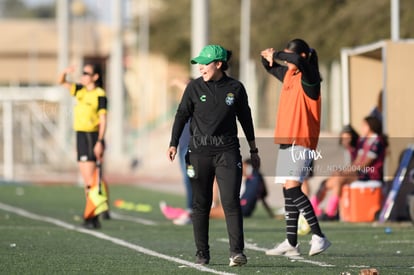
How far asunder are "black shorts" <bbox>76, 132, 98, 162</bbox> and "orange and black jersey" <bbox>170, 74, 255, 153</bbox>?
6.11 m

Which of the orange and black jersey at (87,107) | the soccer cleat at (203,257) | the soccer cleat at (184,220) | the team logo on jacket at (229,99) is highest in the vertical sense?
the team logo on jacket at (229,99)

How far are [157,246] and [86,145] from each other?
3.97 m

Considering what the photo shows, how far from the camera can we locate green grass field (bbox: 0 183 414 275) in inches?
510

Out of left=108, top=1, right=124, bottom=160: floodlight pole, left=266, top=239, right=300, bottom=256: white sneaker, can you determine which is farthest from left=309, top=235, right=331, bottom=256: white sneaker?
left=108, top=1, right=124, bottom=160: floodlight pole

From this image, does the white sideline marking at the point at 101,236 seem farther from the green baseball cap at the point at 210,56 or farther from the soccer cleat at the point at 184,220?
the green baseball cap at the point at 210,56

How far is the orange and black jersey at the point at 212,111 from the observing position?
43.1 ft

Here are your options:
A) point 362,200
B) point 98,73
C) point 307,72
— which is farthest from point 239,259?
point 362,200

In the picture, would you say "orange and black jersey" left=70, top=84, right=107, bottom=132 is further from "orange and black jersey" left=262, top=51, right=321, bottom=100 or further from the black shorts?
"orange and black jersey" left=262, top=51, right=321, bottom=100

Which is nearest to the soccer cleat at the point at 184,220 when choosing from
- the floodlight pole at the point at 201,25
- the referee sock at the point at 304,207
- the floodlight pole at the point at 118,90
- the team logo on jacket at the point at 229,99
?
the referee sock at the point at 304,207

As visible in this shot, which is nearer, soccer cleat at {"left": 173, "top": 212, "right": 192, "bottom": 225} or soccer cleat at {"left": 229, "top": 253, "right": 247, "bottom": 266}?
soccer cleat at {"left": 229, "top": 253, "right": 247, "bottom": 266}

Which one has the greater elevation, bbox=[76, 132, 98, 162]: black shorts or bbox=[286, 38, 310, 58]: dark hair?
bbox=[286, 38, 310, 58]: dark hair

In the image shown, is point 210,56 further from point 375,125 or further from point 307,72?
point 375,125

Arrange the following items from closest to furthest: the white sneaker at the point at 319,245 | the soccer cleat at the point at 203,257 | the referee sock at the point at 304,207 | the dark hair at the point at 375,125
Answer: the soccer cleat at the point at 203,257 → the white sneaker at the point at 319,245 → the referee sock at the point at 304,207 → the dark hair at the point at 375,125

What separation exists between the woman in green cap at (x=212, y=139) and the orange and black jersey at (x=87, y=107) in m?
6.13
